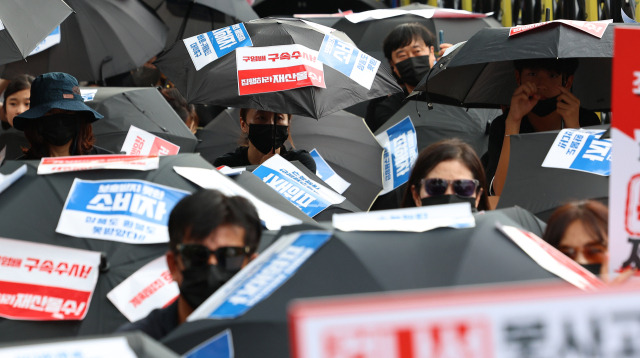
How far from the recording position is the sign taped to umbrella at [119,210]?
417 cm

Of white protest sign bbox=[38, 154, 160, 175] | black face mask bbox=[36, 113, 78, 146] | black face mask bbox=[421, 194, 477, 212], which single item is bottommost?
black face mask bbox=[421, 194, 477, 212]

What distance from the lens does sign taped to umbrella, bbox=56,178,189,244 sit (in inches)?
164

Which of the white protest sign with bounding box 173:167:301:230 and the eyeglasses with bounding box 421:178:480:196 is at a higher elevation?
the white protest sign with bounding box 173:167:301:230

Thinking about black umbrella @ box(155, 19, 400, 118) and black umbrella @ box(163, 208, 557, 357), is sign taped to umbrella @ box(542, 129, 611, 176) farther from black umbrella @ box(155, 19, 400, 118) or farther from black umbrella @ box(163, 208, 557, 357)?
black umbrella @ box(163, 208, 557, 357)

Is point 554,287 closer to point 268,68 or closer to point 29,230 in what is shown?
point 29,230

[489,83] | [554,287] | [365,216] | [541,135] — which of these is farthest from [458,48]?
[554,287]

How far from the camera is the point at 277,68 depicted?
6457 millimetres

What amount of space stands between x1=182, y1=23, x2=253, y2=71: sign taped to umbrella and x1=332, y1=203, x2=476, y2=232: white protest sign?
131 inches

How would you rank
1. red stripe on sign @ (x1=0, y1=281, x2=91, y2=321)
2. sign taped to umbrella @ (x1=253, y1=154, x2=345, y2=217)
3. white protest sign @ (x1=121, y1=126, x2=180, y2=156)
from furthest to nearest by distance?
1. white protest sign @ (x1=121, y1=126, x2=180, y2=156)
2. sign taped to umbrella @ (x1=253, y1=154, x2=345, y2=217)
3. red stripe on sign @ (x1=0, y1=281, x2=91, y2=321)

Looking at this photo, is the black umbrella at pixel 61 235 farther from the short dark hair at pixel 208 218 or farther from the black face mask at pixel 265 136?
the black face mask at pixel 265 136

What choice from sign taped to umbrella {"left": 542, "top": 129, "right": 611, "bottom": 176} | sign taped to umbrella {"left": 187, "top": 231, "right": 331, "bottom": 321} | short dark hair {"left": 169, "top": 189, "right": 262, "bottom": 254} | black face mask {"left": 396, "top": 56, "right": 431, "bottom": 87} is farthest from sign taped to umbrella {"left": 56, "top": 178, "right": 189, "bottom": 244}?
black face mask {"left": 396, "top": 56, "right": 431, "bottom": 87}

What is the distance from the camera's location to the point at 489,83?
6676 millimetres

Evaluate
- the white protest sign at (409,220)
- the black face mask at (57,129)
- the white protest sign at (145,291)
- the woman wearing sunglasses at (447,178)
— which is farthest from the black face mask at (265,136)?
the white protest sign at (409,220)

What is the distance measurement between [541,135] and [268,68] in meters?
1.82
